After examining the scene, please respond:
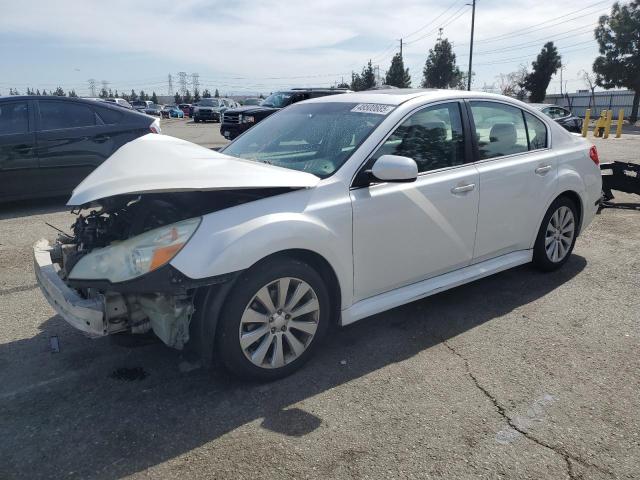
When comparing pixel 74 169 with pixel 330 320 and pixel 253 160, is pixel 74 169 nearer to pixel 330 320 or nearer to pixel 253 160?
pixel 253 160

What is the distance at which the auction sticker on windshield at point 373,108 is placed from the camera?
3637 millimetres

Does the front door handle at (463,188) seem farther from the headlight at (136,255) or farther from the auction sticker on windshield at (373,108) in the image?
the headlight at (136,255)

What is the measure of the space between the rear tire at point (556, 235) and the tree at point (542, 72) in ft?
161

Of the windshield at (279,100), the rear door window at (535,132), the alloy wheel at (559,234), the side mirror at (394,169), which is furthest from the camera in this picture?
the windshield at (279,100)

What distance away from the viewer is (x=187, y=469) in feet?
7.87

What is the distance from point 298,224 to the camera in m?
2.97

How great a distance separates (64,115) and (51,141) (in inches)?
18.4

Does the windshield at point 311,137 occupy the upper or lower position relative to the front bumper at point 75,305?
upper

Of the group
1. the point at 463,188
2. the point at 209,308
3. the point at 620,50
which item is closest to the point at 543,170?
the point at 463,188

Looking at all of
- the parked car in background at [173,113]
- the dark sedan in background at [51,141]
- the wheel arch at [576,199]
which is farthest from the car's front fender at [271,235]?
the parked car in background at [173,113]

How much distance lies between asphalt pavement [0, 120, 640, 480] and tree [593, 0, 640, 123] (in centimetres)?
4608

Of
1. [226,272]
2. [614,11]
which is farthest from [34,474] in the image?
[614,11]

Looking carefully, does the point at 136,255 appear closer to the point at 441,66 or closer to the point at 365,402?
the point at 365,402

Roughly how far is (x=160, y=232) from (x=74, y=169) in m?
5.43
